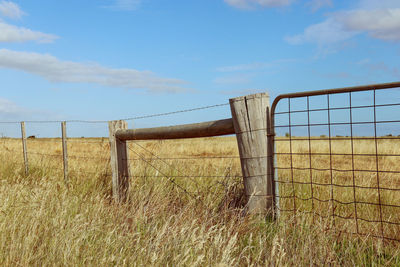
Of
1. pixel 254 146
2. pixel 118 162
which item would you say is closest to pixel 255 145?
pixel 254 146

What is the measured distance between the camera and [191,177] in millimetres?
5473

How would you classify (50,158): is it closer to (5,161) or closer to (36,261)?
(5,161)

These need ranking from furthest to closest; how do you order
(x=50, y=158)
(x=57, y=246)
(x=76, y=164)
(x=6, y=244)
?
(x=50, y=158) < (x=76, y=164) < (x=6, y=244) < (x=57, y=246)

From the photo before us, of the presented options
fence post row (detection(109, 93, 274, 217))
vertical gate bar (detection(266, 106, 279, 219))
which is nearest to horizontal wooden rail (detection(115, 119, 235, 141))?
fence post row (detection(109, 93, 274, 217))

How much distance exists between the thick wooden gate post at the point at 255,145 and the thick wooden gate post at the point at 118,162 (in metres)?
2.46

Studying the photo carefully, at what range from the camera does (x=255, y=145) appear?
13.6 feet

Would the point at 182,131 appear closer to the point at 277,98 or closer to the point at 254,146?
the point at 254,146

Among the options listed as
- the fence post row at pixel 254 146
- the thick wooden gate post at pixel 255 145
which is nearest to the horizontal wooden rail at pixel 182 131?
the fence post row at pixel 254 146

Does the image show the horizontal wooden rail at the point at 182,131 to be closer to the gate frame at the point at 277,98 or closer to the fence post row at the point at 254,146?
the fence post row at the point at 254,146

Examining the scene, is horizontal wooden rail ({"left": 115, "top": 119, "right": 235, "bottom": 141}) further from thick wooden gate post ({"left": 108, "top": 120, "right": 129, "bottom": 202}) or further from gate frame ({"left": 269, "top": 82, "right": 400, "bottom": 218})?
gate frame ({"left": 269, "top": 82, "right": 400, "bottom": 218})

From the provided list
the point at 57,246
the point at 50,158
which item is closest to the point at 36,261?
the point at 57,246

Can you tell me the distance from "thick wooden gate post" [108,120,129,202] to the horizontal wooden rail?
0.32 ft

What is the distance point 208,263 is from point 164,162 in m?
3.23

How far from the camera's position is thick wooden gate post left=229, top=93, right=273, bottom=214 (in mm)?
4141
